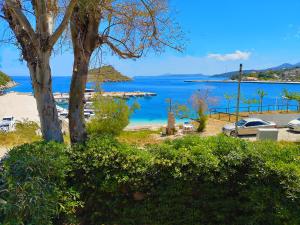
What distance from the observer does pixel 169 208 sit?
4.64 meters

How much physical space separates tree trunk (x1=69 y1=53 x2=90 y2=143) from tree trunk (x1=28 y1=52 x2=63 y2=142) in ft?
1.61

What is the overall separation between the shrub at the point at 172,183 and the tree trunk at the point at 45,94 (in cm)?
110

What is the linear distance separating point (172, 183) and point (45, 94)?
2.65 metres

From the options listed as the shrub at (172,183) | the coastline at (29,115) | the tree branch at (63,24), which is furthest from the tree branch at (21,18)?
the coastline at (29,115)

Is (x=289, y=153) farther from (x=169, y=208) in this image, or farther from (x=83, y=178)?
(x=83, y=178)

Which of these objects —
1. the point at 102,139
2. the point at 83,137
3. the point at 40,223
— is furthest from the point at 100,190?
the point at 83,137

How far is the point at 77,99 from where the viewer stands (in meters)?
6.25

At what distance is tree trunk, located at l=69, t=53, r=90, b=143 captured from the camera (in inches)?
245

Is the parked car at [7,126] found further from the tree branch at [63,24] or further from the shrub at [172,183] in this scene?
the shrub at [172,183]

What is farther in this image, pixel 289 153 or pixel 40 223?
pixel 289 153

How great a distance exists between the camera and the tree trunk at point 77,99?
6.21 meters


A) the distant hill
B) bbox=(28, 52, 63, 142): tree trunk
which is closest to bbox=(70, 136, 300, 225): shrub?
bbox=(28, 52, 63, 142): tree trunk

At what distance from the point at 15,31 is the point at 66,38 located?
135cm

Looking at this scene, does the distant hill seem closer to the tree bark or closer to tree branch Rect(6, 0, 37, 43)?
the tree bark
